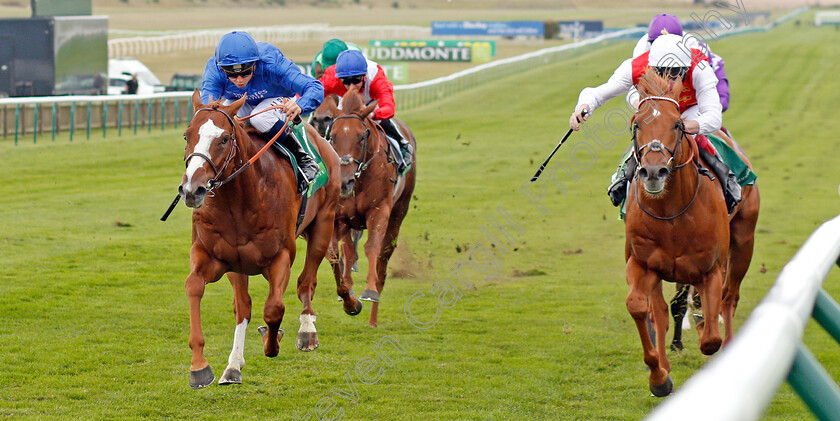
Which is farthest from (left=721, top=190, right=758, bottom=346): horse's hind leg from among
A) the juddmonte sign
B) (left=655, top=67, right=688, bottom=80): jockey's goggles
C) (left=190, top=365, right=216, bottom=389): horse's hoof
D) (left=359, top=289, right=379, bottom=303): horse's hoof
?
the juddmonte sign

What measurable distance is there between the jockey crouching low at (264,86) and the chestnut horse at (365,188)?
1.18 m

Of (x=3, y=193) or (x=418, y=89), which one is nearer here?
(x=3, y=193)

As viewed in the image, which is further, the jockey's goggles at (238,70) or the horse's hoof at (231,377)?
the jockey's goggles at (238,70)

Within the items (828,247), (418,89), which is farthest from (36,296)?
(418,89)

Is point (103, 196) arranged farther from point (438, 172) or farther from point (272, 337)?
point (272, 337)

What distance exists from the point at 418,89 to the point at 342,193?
76.5 feet

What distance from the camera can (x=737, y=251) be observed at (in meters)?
7.03

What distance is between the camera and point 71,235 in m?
11.4

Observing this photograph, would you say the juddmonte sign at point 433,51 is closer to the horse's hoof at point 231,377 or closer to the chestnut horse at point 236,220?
the chestnut horse at point 236,220

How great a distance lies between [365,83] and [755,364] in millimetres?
7048

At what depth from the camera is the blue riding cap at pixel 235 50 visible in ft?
18.9

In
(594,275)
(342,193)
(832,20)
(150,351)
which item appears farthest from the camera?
(832,20)

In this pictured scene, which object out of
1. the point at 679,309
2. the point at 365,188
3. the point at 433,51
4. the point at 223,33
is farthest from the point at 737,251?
the point at 223,33

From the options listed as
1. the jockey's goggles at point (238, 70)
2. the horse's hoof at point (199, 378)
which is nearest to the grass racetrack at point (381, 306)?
the horse's hoof at point (199, 378)
